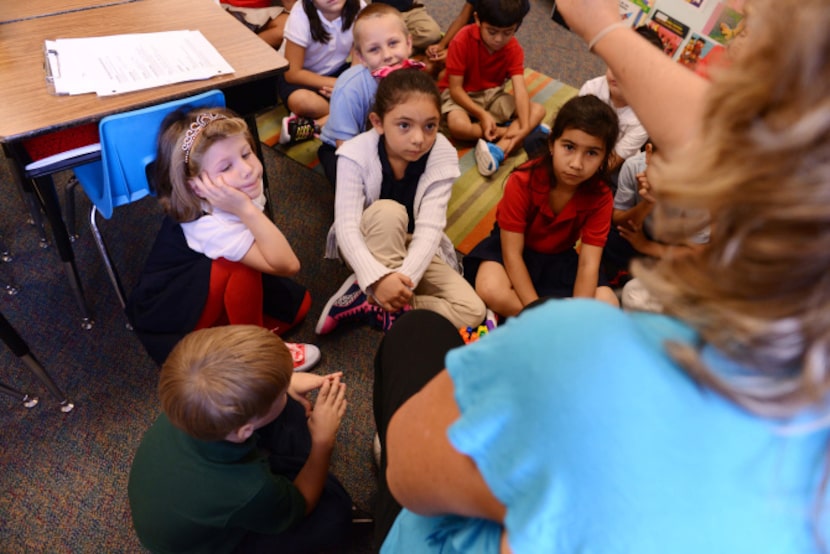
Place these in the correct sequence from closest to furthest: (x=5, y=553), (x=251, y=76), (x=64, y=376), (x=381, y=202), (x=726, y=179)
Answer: (x=726, y=179), (x=5, y=553), (x=251, y=76), (x=64, y=376), (x=381, y=202)

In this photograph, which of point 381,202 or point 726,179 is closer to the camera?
point 726,179

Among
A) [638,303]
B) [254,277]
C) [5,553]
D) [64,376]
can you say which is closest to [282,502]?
[254,277]

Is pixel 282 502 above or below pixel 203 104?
below

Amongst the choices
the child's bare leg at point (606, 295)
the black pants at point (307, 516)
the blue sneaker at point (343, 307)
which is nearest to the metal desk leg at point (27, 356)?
the black pants at point (307, 516)

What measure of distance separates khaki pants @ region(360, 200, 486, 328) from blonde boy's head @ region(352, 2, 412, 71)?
0.63 meters

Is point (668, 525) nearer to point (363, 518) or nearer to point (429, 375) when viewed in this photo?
point (429, 375)

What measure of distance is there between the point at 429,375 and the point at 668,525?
57 centimetres

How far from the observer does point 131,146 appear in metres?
1.21

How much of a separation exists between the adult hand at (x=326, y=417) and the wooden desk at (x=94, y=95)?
2.69 ft

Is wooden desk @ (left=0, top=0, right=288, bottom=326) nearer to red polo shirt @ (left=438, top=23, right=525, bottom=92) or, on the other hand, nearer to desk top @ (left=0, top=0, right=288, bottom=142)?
desk top @ (left=0, top=0, right=288, bottom=142)

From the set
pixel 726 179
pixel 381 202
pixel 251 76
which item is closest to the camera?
pixel 726 179

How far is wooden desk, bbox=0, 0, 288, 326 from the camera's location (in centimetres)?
114

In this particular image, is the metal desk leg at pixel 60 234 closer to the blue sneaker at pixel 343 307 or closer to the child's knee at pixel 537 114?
the blue sneaker at pixel 343 307

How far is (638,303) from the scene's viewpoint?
1.55 meters
